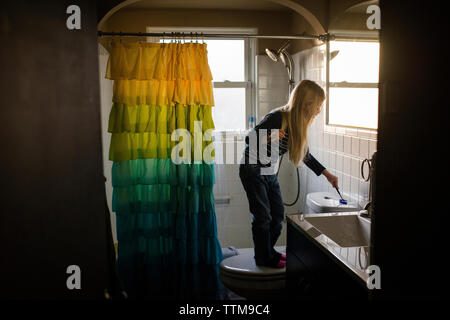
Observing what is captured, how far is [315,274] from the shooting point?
1.36 meters

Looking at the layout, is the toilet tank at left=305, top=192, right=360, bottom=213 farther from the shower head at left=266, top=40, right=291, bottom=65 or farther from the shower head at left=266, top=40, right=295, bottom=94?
the shower head at left=266, top=40, right=291, bottom=65

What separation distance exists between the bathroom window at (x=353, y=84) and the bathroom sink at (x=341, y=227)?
466mm

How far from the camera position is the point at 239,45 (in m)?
3.27

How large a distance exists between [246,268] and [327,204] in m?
0.57

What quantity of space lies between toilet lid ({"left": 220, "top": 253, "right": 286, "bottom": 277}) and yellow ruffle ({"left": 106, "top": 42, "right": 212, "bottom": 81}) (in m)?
1.08

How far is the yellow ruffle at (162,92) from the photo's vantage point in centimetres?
219

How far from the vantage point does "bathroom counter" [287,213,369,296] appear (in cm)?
108

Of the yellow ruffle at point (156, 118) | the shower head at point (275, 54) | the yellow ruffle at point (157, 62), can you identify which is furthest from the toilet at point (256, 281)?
the shower head at point (275, 54)
